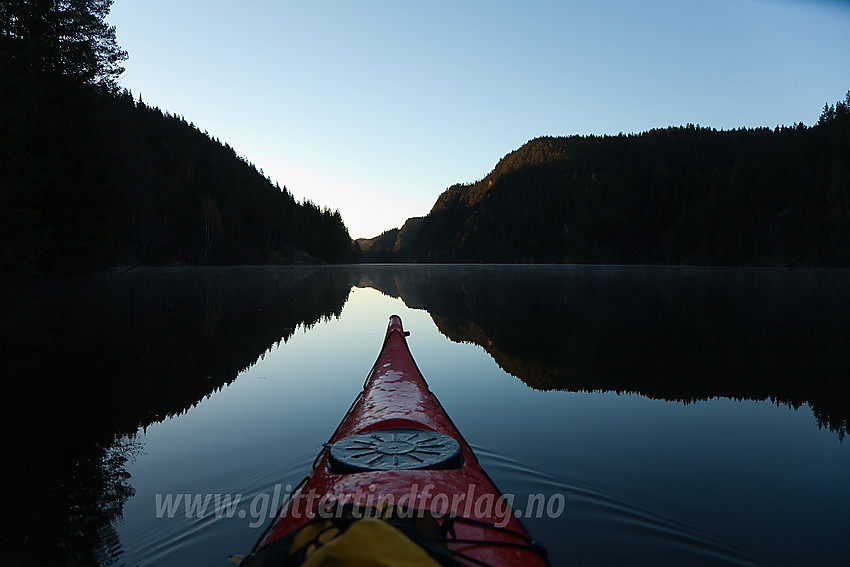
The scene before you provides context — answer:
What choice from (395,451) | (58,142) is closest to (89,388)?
(395,451)

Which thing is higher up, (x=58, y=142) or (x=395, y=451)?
(x=58, y=142)

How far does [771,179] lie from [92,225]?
3145 inches

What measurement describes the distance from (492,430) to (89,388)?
6.30m

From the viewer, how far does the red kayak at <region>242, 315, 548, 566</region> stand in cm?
145

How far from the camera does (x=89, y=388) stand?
24.1 ft

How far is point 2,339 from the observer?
34.5ft

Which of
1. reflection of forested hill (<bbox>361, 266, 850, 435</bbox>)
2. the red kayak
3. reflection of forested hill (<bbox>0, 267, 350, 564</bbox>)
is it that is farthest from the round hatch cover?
reflection of forested hill (<bbox>361, 266, 850, 435</bbox>)

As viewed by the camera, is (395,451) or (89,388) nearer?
(395,451)

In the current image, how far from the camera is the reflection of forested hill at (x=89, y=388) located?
148 inches

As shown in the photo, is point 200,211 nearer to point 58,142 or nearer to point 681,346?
point 58,142

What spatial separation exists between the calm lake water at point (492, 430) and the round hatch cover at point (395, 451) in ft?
3.93

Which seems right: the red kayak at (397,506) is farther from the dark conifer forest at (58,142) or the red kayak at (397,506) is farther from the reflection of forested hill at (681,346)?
the dark conifer forest at (58,142)

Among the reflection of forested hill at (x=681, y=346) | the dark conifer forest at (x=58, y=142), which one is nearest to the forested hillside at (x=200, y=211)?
the dark conifer forest at (x=58, y=142)

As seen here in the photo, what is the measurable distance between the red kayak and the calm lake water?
47.1 inches
